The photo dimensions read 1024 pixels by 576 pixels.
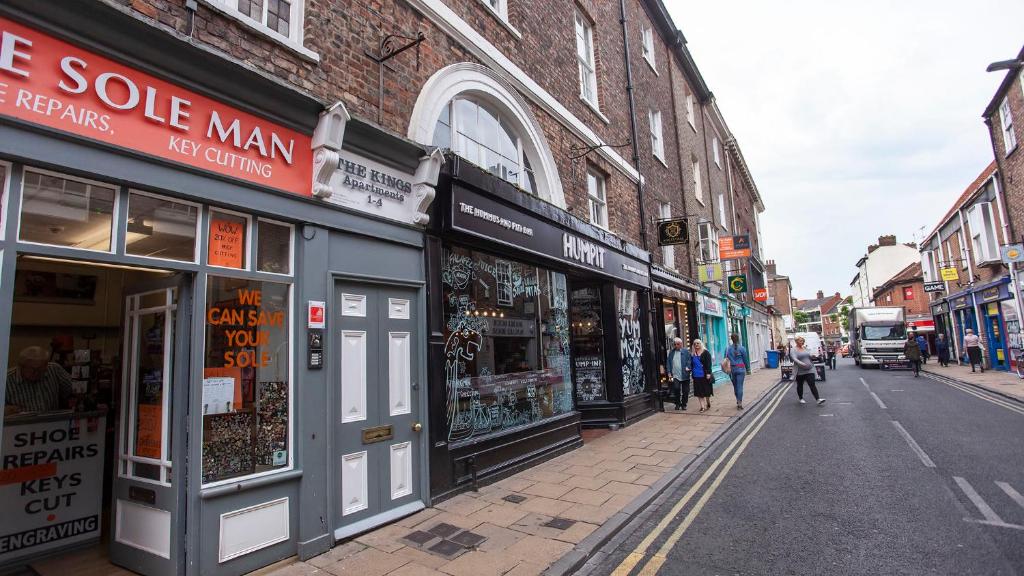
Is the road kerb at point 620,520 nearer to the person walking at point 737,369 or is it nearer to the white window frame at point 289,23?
the person walking at point 737,369

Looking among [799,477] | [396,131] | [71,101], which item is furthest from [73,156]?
[799,477]

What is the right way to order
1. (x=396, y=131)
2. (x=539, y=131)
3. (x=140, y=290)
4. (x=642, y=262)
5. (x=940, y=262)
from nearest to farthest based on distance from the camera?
(x=140, y=290) → (x=396, y=131) → (x=539, y=131) → (x=642, y=262) → (x=940, y=262)

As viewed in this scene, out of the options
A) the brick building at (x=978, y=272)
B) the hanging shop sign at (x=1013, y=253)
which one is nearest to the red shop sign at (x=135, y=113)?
the hanging shop sign at (x=1013, y=253)

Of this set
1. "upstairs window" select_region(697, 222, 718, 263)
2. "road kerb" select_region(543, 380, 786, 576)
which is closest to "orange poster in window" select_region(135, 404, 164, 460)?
"road kerb" select_region(543, 380, 786, 576)

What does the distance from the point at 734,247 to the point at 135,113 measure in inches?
743

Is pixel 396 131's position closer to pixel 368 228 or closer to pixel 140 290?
pixel 368 228

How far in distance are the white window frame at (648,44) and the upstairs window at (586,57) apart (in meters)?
4.42

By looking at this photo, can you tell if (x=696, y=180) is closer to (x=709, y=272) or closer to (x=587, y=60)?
(x=709, y=272)

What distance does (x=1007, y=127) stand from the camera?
59.4 ft

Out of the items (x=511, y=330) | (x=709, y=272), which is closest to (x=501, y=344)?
(x=511, y=330)

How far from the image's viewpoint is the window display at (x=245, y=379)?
13.1 ft

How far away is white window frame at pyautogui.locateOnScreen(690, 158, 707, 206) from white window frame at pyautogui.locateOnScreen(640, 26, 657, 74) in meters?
4.60

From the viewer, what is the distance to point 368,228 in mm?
5109

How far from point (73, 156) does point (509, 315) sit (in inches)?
207
